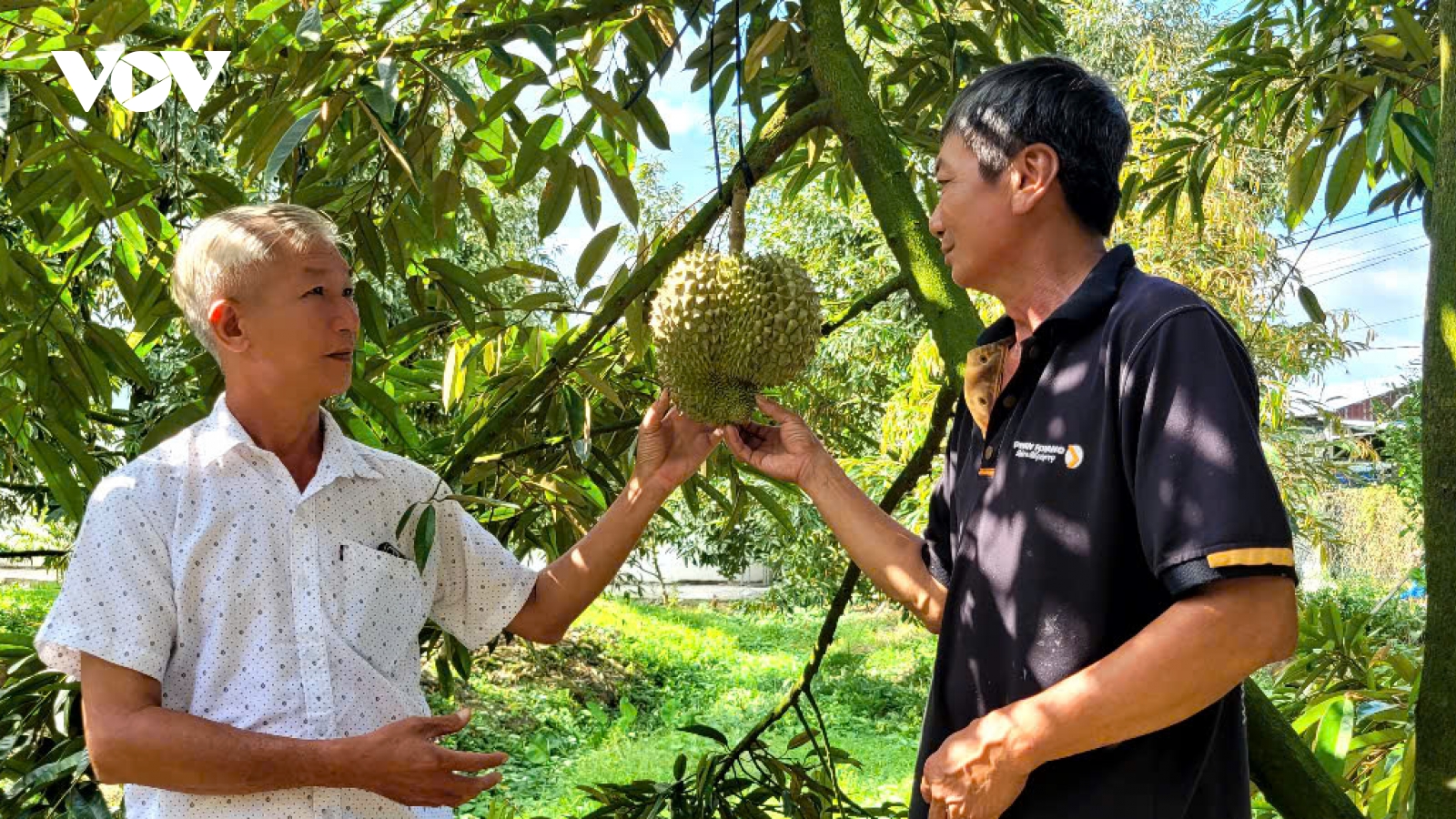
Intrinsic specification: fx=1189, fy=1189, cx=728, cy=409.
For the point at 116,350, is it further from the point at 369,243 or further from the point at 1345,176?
the point at 1345,176

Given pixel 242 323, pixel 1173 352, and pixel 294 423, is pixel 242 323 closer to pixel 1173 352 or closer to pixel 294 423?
pixel 294 423

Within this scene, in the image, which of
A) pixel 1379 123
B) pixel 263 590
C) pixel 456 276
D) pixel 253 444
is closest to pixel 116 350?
pixel 456 276

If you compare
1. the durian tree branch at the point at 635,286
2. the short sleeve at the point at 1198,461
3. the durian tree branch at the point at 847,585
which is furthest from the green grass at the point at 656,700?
the short sleeve at the point at 1198,461

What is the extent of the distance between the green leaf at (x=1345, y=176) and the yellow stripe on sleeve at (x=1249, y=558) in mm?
1341

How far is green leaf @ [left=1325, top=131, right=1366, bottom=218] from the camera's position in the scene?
2020 mm

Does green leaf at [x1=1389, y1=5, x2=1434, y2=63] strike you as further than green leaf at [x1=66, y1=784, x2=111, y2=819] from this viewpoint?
Yes

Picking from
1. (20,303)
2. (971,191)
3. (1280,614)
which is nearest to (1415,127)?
(971,191)

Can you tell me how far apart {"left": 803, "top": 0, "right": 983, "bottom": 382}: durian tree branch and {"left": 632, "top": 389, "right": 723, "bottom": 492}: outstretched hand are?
1.04ft

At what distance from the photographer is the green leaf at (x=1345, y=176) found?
202 cm

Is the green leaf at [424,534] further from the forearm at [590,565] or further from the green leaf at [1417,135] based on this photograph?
the green leaf at [1417,135]

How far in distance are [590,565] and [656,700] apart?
6162 mm

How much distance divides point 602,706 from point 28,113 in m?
5.60

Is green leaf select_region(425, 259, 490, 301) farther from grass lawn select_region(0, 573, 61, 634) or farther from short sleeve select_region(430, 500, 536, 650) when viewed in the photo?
grass lawn select_region(0, 573, 61, 634)

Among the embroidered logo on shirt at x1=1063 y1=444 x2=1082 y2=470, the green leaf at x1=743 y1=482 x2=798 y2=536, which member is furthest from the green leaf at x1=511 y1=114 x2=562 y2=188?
the embroidered logo on shirt at x1=1063 y1=444 x2=1082 y2=470
